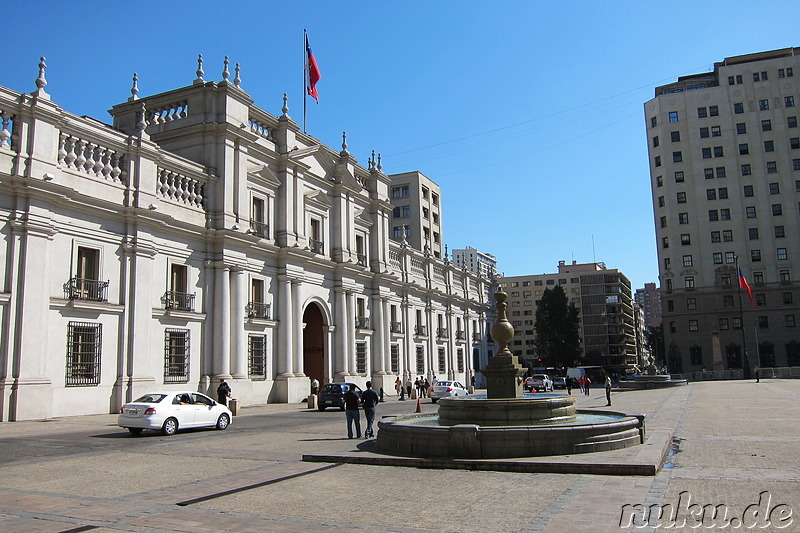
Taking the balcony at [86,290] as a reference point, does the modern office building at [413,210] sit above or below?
above

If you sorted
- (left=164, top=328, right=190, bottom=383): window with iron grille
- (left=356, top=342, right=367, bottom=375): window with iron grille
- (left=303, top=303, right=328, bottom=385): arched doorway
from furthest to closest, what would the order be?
1. (left=356, top=342, right=367, bottom=375): window with iron grille
2. (left=303, top=303, right=328, bottom=385): arched doorway
3. (left=164, top=328, right=190, bottom=383): window with iron grille

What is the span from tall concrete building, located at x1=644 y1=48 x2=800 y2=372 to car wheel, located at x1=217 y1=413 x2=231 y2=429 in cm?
6576

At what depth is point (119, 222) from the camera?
27.3 m

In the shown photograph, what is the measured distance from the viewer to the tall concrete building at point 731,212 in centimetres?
7388

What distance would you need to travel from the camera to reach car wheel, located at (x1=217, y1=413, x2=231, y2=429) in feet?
69.6

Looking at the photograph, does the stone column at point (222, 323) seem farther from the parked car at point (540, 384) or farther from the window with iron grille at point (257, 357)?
the parked car at point (540, 384)

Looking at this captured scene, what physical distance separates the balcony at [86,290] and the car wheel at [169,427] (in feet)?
28.1

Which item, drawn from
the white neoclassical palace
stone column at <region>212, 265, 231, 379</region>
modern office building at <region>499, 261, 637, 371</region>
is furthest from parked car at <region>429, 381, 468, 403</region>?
modern office building at <region>499, 261, 637, 371</region>

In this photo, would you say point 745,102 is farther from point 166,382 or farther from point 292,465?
point 292,465

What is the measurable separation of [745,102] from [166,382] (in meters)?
76.4

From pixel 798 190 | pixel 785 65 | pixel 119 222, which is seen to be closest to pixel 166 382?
pixel 119 222

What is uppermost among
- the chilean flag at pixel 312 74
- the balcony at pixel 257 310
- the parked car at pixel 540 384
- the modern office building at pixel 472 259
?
the modern office building at pixel 472 259

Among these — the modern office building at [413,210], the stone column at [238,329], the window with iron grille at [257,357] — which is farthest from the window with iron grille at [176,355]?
the modern office building at [413,210]

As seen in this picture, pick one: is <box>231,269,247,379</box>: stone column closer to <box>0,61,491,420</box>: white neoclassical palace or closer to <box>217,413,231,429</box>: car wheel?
<box>0,61,491,420</box>: white neoclassical palace
